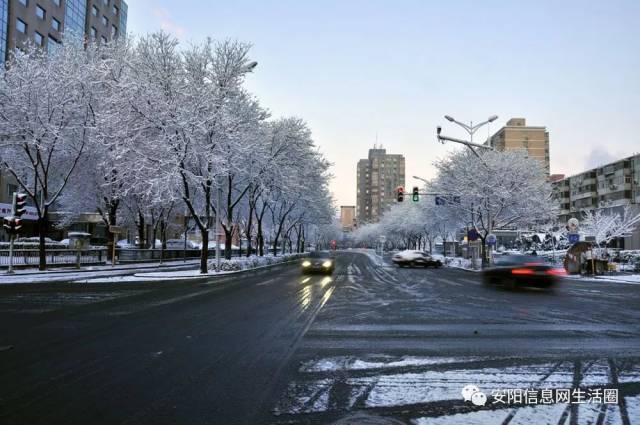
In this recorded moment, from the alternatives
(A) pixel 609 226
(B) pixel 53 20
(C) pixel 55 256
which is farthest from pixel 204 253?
(B) pixel 53 20

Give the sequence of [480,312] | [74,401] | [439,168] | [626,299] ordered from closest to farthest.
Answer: [74,401]
[480,312]
[626,299]
[439,168]

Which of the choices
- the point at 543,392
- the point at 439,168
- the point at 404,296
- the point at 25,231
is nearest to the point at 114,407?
the point at 543,392

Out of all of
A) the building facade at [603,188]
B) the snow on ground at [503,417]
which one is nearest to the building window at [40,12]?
the snow on ground at [503,417]

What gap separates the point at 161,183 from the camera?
25.3 meters

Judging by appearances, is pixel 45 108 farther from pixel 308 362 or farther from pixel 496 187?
pixel 496 187

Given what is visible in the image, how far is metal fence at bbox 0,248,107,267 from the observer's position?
28953 mm

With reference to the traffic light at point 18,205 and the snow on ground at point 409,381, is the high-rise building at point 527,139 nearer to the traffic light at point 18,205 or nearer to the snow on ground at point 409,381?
the traffic light at point 18,205

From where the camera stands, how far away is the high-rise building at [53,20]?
52.3 meters

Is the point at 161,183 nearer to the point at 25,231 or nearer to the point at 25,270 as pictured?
the point at 25,270

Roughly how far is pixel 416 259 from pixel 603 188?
236 ft

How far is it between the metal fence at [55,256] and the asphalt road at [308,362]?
1874cm

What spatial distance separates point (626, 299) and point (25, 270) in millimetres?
31304

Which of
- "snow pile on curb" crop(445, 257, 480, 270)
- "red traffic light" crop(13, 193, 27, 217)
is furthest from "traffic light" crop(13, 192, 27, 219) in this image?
"snow pile on curb" crop(445, 257, 480, 270)

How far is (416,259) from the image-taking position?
42844 millimetres
